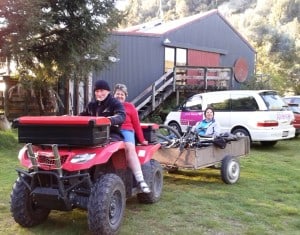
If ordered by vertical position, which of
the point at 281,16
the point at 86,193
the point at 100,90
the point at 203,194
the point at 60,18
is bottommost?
the point at 203,194

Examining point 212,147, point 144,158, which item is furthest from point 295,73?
point 144,158

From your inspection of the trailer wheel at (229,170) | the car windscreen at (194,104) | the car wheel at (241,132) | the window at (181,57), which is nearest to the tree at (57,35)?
the car windscreen at (194,104)

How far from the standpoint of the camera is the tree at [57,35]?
1058 cm

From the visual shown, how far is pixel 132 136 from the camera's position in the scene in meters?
5.46

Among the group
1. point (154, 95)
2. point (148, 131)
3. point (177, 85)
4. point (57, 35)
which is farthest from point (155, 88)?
point (148, 131)

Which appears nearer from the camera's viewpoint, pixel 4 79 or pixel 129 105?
pixel 129 105

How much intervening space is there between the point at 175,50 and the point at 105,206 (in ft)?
65.6

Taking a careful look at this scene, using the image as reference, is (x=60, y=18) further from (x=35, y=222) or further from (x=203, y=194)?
(x=35, y=222)

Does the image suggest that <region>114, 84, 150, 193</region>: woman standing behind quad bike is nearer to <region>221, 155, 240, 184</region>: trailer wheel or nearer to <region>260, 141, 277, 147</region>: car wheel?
<region>221, 155, 240, 184</region>: trailer wheel

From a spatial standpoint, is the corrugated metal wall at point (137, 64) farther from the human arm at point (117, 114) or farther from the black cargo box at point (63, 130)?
the black cargo box at point (63, 130)

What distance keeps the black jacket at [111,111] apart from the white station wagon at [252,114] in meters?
7.50

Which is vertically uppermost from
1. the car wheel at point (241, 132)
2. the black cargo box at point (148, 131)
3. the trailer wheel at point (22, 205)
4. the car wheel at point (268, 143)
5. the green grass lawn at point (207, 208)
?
the black cargo box at point (148, 131)

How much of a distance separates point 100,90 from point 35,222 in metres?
1.70

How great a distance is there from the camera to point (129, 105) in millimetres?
5777
